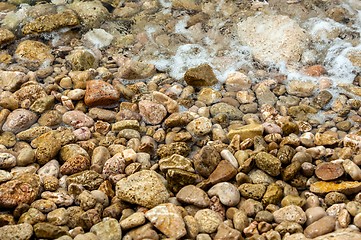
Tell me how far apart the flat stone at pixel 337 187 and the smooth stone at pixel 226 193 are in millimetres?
608

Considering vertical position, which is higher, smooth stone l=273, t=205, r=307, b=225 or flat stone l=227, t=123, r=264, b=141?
flat stone l=227, t=123, r=264, b=141

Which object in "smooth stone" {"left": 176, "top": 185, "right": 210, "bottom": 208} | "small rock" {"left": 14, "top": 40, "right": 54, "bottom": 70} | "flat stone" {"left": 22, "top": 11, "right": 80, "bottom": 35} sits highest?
"flat stone" {"left": 22, "top": 11, "right": 80, "bottom": 35}

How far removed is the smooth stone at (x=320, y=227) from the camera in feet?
9.21

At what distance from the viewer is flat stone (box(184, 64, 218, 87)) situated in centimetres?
439

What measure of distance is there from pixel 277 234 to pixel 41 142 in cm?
211

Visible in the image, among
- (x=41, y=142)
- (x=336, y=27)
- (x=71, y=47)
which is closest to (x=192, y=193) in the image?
(x=41, y=142)

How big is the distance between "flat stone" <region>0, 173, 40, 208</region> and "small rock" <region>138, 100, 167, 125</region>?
1.21 m

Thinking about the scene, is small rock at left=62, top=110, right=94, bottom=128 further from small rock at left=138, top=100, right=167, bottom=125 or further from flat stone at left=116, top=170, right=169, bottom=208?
flat stone at left=116, top=170, right=169, bottom=208

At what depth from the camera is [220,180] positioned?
10.7 ft

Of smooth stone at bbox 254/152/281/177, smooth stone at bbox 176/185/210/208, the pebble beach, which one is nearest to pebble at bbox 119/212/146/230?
the pebble beach

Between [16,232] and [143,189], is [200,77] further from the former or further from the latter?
[16,232]

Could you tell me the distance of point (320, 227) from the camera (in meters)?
2.83

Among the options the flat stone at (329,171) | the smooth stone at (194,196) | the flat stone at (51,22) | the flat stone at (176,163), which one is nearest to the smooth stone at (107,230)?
the smooth stone at (194,196)

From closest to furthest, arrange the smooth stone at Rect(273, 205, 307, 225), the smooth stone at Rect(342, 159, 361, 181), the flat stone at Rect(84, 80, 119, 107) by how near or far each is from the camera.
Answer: the smooth stone at Rect(273, 205, 307, 225), the smooth stone at Rect(342, 159, 361, 181), the flat stone at Rect(84, 80, 119, 107)
